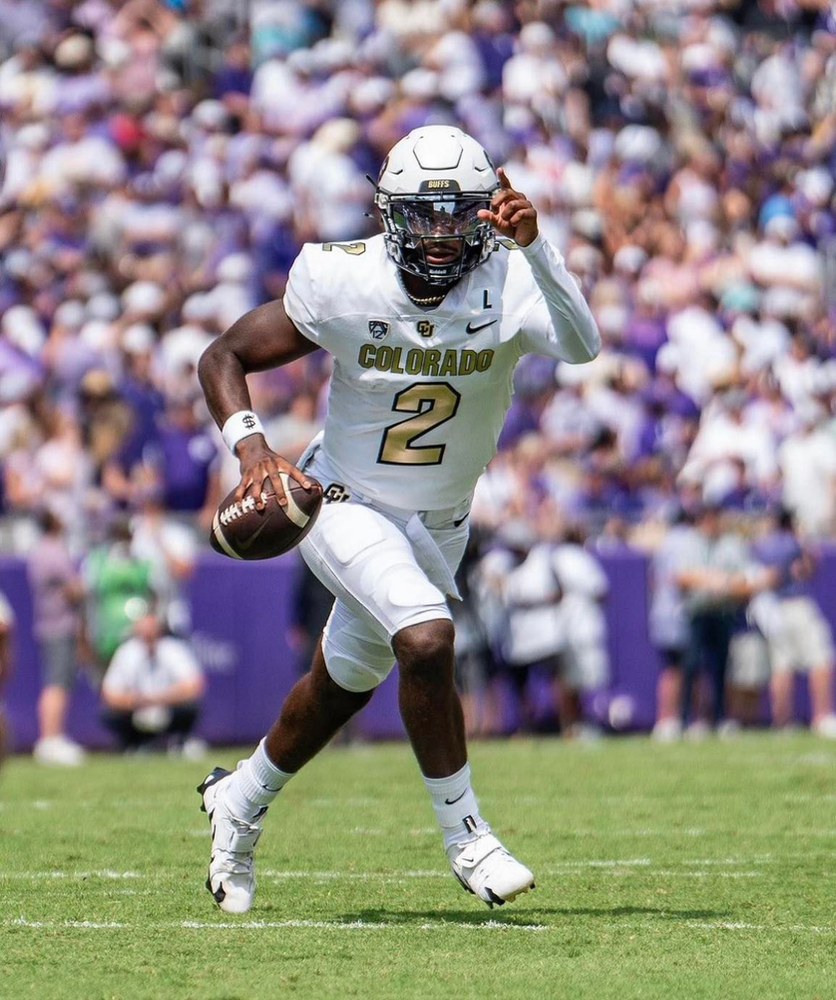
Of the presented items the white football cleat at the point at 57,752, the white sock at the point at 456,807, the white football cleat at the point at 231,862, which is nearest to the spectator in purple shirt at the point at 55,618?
the white football cleat at the point at 57,752

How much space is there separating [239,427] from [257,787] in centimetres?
97

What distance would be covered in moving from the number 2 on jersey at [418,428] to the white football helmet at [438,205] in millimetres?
302

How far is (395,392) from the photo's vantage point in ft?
17.5

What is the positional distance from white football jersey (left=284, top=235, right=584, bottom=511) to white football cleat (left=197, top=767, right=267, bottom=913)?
0.94 meters

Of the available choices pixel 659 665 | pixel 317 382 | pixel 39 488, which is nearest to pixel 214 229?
pixel 317 382

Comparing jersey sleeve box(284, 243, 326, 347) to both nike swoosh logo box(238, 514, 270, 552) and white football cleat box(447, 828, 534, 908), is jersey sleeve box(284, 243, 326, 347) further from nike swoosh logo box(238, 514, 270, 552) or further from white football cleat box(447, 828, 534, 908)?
white football cleat box(447, 828, 534, 908)

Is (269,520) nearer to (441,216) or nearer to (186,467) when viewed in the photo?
(441,216)

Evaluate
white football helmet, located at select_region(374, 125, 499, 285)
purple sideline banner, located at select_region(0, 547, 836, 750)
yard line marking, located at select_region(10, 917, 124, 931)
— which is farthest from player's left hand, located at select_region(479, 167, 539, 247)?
purple sideline banner, located at select_region(0, 547, 836, 750)

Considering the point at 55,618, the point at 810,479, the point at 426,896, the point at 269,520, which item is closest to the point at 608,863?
the point at 426,896

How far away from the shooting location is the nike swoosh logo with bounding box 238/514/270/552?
5031 mm

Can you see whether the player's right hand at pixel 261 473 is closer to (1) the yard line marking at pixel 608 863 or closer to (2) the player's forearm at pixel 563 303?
(2) the player's forearm at pixel 563 303

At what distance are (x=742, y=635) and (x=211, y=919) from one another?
8511mm

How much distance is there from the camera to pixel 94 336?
543 inches

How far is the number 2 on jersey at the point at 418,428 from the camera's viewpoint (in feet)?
17.6
